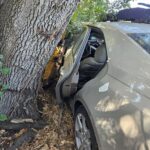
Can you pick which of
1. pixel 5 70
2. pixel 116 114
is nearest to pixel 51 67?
pixel 5 70

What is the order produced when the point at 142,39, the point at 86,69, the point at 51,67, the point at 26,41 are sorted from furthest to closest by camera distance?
the point at 51,67, the point at 86,69, the point at 26,41, the point at 142,39

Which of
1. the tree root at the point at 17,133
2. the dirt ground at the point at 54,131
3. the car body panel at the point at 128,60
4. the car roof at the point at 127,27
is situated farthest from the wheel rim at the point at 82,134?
the car roof at the point at 127,27

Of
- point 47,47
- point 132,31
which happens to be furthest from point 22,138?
point 132,31

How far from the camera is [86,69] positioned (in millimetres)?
3945

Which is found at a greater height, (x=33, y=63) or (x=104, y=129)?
(x=33, y=63)

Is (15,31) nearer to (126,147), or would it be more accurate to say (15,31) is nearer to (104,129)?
(104,129)

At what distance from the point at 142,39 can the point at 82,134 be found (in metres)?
1.13

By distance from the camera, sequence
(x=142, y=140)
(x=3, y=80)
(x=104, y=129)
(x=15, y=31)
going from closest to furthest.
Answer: (x=142, y=140) → (x=104, y=129) → (x=15, y=31) → (x=3, y=80)

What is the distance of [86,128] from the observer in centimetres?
336

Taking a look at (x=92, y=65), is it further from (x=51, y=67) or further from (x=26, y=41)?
(x=51, y=67)

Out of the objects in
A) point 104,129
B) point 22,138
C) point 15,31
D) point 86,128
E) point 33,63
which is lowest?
point 22,138

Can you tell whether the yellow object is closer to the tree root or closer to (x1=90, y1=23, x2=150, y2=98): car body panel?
the tree root

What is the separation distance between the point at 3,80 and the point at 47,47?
2.14 ft

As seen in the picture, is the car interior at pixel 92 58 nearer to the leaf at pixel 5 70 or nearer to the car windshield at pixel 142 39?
the car windshield at pixel 142 39
